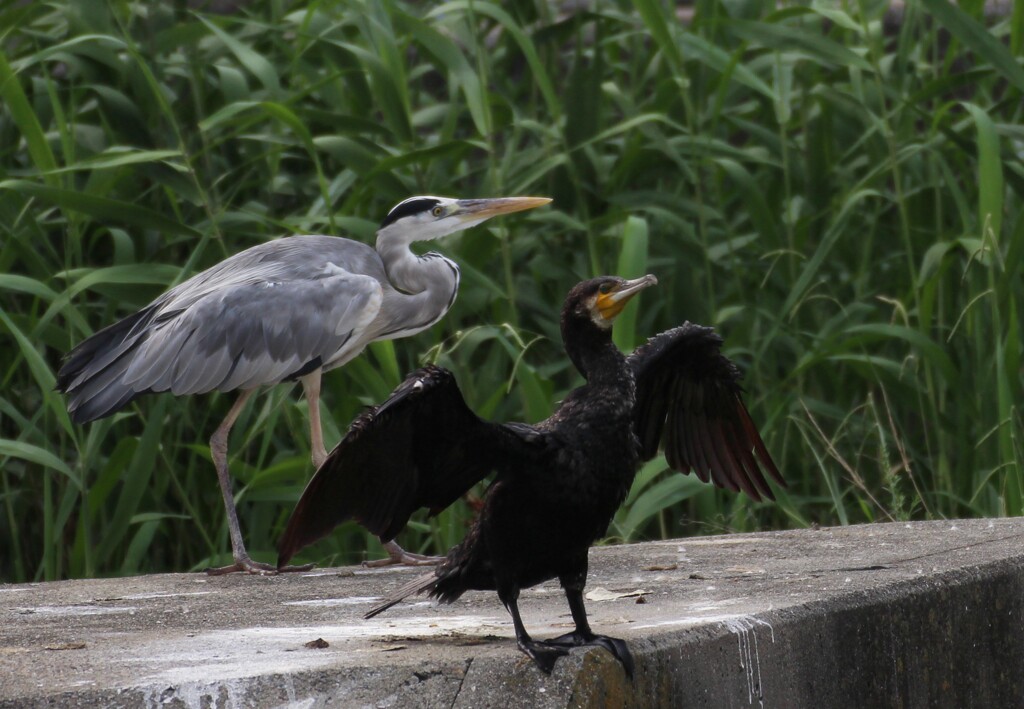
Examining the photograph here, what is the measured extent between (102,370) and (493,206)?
1243mm

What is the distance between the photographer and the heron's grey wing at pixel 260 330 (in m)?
4.24

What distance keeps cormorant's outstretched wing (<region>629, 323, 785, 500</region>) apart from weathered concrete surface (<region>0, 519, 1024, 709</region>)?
0.79ft

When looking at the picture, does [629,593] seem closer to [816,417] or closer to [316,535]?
[316,535]

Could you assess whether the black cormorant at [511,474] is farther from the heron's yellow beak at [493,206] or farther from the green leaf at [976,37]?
the green leaf at [976,37]

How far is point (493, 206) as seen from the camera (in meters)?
4.50

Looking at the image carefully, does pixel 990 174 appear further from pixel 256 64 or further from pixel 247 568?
pixel 247 568

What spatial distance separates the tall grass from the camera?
4238mm

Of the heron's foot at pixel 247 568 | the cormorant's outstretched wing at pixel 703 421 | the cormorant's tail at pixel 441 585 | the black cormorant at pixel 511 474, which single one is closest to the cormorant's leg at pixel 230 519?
the heron's foot at pixel 247 568

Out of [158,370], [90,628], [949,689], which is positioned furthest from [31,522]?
[949,689]

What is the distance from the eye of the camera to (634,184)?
16.6ft

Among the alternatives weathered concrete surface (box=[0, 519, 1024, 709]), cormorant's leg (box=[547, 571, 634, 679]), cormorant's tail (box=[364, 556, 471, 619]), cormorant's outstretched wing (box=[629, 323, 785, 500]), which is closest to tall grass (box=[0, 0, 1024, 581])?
weathered concrete surface (box=[0, 519, 1024, 709])

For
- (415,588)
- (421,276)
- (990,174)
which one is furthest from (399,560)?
(990,174)

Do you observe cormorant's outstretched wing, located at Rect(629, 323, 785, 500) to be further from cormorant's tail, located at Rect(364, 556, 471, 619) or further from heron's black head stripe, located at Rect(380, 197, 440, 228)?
heron's black head stripe, located at Rect(380, 197, 440, 228)

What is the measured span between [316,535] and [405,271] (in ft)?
7.52
